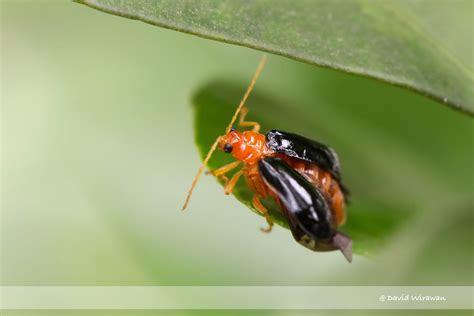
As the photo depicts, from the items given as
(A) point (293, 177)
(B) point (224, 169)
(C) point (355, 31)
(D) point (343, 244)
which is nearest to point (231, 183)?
(B) point (224, 169)

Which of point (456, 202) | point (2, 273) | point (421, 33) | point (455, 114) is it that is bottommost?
point (2, 273)

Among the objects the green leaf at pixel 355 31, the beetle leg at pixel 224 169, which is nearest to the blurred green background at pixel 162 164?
the beetle leg at pixel 224 169

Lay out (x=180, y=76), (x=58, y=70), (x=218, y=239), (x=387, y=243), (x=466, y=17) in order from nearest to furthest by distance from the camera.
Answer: (x=466, y=17) < (x=387, y=243) < (x=218, y=239) < (x=180, y=76) < (x=58, y=70)

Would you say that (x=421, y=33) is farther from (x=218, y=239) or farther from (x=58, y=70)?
(x=58, y=70)

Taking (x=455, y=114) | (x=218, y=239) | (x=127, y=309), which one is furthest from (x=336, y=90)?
(x=127, y=309)

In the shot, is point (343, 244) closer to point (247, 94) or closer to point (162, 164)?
point (247, 94)

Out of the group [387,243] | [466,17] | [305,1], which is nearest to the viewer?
[305,1]

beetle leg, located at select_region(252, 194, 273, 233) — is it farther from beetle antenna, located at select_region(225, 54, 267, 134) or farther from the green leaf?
the green leaf

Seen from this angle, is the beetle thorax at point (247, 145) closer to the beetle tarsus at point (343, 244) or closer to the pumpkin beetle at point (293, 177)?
the pumpkin beetle at point (293, 177)
